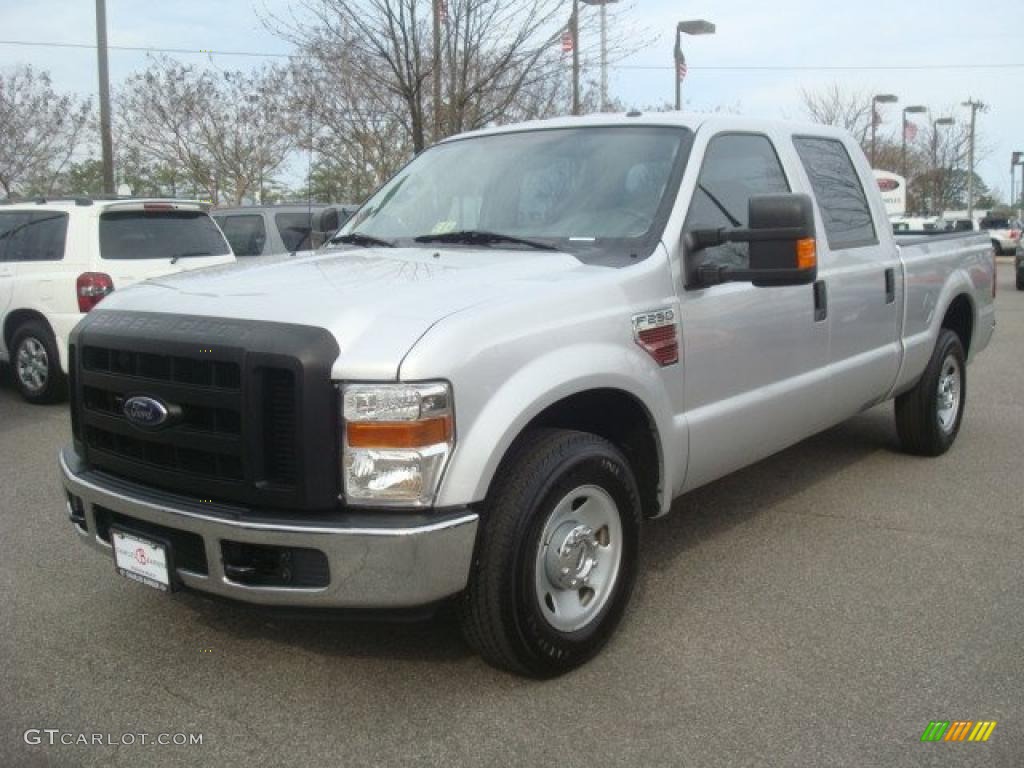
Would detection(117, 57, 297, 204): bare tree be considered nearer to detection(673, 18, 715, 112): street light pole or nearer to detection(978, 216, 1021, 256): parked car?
detection(673, 18, 715, 112): street light pole

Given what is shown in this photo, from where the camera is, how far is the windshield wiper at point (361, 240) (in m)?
4.32

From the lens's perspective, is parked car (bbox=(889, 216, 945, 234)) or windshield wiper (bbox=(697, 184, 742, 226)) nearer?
windshield wiper (bbox=(697, 184, 742, 226))

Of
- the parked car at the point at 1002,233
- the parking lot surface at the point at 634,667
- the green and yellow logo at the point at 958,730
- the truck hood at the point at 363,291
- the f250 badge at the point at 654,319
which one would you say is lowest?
the green and yellow logo at the point at 958,730

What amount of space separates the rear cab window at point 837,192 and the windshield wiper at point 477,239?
171 cm

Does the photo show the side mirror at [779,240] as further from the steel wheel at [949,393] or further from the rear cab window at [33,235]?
the rear cab window at [33,235]

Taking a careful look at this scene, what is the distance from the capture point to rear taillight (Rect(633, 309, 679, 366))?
352 centimetres

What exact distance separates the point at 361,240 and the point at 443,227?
43 centimetres

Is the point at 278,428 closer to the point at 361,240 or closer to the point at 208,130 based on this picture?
the point at 361,240

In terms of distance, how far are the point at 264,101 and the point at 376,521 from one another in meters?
23.0

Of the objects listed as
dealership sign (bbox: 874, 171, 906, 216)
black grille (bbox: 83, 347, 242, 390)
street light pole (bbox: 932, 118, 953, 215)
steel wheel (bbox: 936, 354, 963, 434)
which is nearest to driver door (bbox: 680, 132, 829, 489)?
black grille (bbox: 83, 347, 242, 390)

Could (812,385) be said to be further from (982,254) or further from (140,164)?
(140,164)

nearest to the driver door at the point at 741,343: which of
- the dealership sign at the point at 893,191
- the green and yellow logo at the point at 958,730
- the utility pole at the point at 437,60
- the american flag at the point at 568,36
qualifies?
the green and yellow logo at the point at 958,730

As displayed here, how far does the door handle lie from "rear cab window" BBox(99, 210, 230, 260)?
6083 millimetres

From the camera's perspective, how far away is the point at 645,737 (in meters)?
2.96
